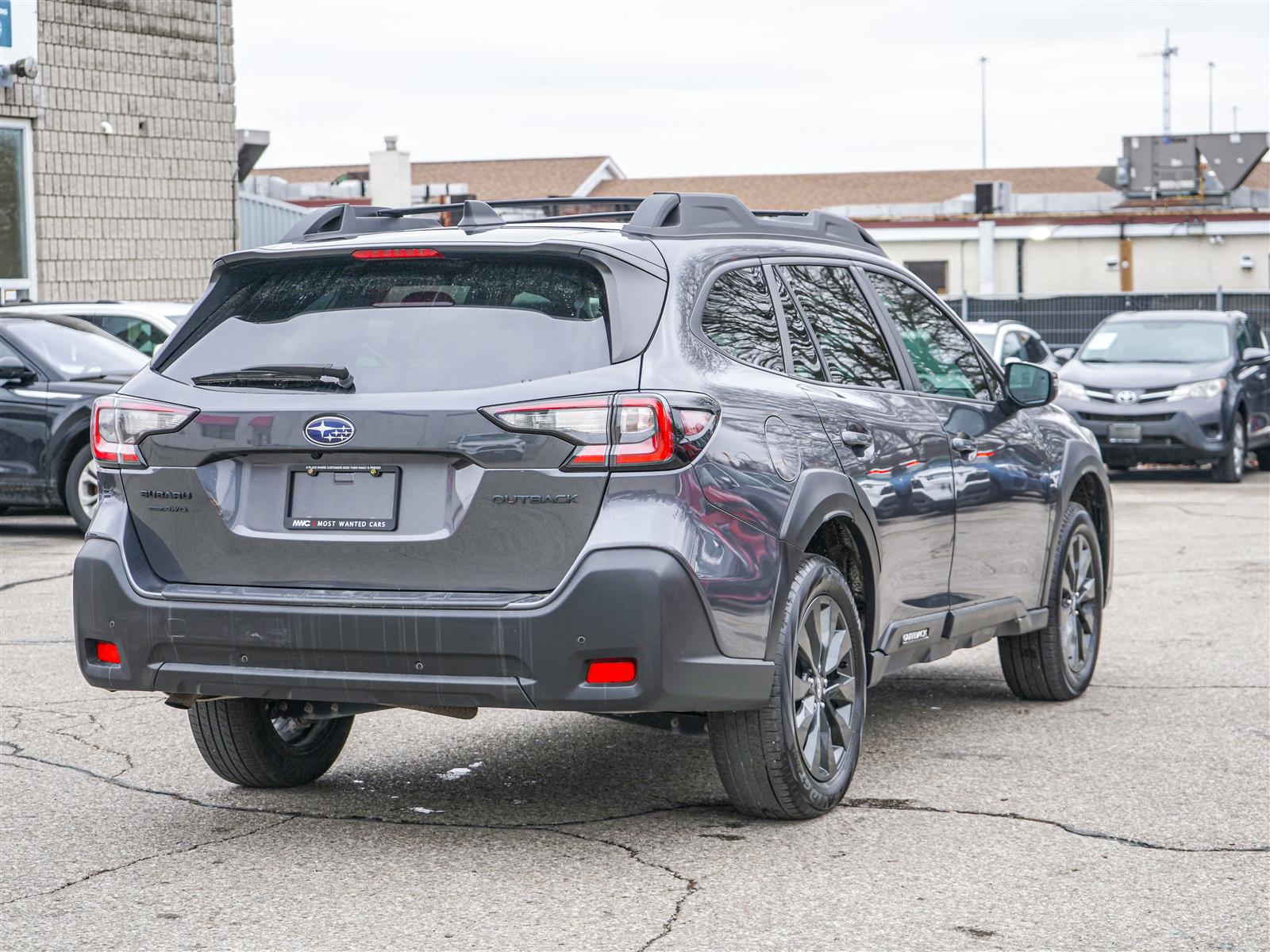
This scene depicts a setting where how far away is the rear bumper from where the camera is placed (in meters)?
4.70

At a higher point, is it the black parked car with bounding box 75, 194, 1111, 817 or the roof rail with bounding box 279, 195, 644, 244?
the roof rail with bounding box 279, 195, 644, 244

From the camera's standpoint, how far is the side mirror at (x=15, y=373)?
13.5 metres

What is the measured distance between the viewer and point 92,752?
6.47 m

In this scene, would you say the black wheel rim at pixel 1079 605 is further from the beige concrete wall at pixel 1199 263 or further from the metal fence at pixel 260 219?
the beige concrete wall at pixel 1199 263

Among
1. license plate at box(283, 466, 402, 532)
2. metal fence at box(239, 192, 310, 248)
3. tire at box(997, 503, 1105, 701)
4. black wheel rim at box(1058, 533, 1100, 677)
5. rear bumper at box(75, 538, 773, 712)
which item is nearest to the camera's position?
rear bumper at box(75, 538, 773, 712)

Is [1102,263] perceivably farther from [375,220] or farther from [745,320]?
[745,320]

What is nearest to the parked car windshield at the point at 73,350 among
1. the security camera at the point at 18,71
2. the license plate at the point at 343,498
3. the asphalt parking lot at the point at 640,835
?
the asphalt parking lot at the point at 640,835

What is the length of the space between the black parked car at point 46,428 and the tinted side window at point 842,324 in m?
8.20

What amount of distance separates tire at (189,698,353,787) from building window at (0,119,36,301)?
16.7 meters

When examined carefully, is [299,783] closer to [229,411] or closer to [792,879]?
[229,411]

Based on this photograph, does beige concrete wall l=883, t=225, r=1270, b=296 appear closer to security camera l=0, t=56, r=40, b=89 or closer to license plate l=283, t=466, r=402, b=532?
security camera l=0, t=56, r=40, b=89

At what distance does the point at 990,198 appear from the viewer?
45.4 m

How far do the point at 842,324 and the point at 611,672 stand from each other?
184 centimetres

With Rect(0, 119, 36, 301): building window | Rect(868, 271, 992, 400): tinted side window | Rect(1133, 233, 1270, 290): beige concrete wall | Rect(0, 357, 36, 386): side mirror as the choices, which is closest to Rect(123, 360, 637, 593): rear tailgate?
Rect(868, 271, 992, 400): tinted side window
